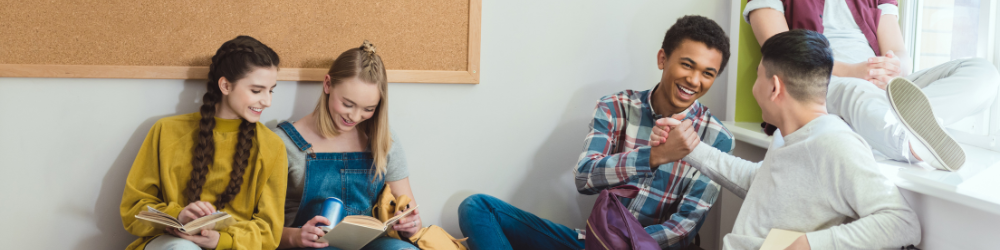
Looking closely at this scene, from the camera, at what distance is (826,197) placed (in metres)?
1.05

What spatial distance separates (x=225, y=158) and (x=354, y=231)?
1.30 feet

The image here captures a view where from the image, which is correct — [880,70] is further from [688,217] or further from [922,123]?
[688,217]

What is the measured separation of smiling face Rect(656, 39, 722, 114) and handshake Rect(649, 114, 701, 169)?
0.24 metres

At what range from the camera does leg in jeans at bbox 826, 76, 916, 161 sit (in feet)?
4.21

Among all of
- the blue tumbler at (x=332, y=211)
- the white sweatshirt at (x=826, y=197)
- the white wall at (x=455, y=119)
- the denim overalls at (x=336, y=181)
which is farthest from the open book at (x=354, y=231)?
the white sweatshirt at (x=826, y=197)

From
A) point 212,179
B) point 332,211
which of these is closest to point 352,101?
point 332,211

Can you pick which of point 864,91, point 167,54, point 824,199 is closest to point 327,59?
point 167,54

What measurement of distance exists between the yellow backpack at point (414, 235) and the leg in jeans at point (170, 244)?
456 mm

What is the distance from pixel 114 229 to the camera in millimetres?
1567

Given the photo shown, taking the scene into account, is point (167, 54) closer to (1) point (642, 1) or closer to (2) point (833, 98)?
(1) point (642, 1)

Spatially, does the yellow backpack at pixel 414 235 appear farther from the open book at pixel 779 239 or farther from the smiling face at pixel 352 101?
the open book at pixel 779 239

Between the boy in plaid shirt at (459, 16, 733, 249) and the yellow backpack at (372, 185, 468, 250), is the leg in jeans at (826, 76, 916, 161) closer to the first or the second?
the boy in plaid shirt at (459, 16, 733, 249)

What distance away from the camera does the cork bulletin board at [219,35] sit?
147 cm

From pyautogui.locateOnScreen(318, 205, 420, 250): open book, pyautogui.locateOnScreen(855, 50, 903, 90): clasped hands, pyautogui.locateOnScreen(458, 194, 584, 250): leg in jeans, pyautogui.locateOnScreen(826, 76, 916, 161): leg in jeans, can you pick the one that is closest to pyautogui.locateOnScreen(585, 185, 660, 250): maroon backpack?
pyautogui.locateOnScreen(458, 194, 584, 250): leg in jeans
